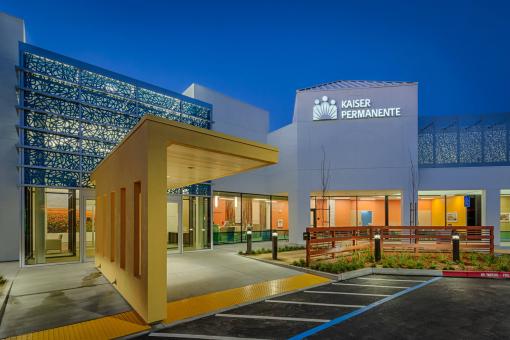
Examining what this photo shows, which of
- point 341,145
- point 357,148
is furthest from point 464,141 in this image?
point 341,145

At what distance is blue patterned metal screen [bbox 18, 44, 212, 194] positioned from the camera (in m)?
12.2

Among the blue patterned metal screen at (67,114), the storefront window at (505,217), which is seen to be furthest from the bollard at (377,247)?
the storefront window at (505,217)

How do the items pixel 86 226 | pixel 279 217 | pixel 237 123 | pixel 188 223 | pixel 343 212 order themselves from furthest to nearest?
pixel 279 217 < pixel 343 212 < pixel 237 123 < pixel 188 223 < pixel 86 226

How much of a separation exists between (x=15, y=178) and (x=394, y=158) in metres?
20.0

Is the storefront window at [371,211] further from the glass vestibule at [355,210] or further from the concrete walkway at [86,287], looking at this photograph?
the concrete walkway at [86,287]

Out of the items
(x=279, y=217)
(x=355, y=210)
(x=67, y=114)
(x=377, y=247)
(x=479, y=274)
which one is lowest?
(x=479, y=274)

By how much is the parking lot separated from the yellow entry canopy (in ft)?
3.90

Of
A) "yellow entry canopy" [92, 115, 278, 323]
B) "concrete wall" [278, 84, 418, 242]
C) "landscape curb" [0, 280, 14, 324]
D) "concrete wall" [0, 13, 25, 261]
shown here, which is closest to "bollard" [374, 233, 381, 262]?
"yellow entry canopy" [92, 115, 278, 323]

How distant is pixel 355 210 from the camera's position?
22.6 m

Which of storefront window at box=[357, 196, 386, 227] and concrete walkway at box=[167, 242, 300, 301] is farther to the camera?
storefront window at box=[357, 196, 386, 227]

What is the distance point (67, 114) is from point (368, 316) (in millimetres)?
13188

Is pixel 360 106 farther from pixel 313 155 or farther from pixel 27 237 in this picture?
pixel 27 237

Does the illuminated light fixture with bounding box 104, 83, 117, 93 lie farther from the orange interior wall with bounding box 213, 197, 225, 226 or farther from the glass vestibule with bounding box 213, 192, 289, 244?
the orange interior wall with bounding box 213, 197, 225, 226

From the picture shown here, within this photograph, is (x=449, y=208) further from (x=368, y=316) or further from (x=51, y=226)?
(x=51, y=226)
